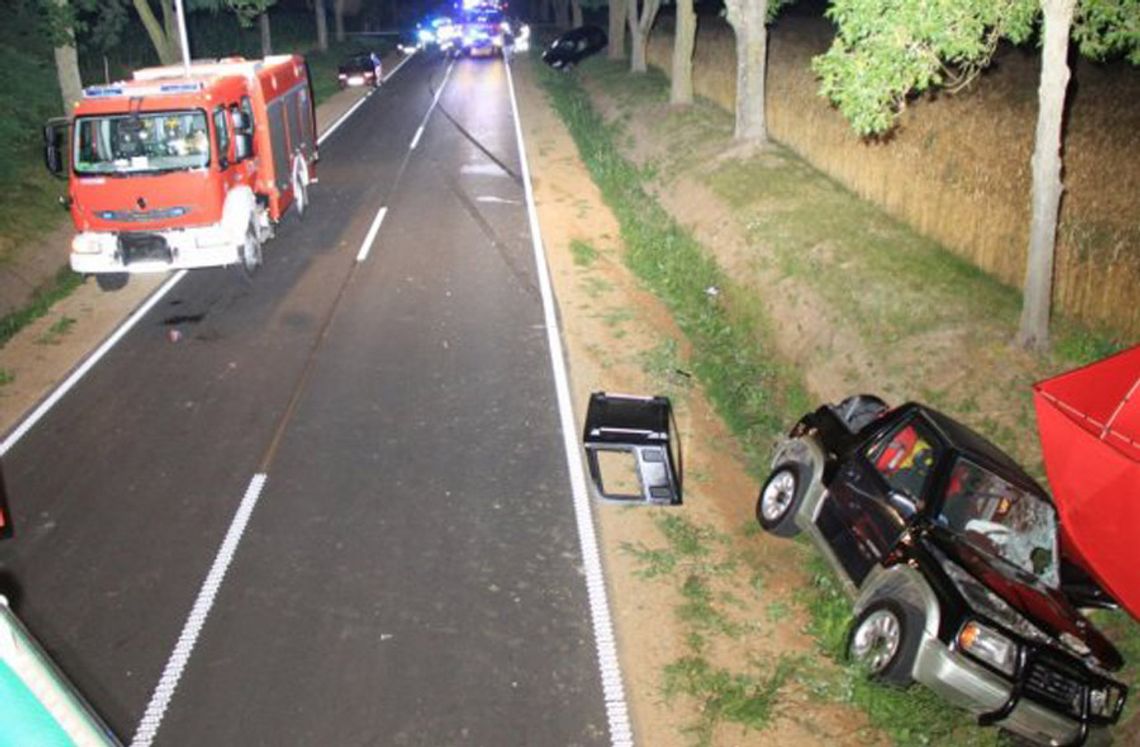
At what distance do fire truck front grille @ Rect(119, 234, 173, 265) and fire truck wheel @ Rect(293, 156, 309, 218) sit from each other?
5183mm

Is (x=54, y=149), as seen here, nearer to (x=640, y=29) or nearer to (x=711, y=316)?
(x=711, y=316)

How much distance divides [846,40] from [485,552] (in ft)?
22.9

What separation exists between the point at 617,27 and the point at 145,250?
3176 centimetres

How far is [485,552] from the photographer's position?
26.6ft

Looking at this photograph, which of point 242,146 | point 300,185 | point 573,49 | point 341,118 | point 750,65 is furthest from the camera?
point 573,49

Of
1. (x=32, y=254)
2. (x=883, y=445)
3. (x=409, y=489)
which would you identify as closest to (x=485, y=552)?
(x=409, y=489)

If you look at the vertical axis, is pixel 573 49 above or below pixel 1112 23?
above

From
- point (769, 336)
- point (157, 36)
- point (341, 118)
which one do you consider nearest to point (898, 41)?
point (769, 336)

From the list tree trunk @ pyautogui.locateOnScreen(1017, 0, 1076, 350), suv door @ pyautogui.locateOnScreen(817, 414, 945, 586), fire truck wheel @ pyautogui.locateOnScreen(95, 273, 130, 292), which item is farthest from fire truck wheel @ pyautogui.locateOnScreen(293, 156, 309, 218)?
suv door @ pyautogui.locateOnScreen(817, 414, 945, 586)

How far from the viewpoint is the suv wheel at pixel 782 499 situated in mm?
8219

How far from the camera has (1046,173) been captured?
9508 mm

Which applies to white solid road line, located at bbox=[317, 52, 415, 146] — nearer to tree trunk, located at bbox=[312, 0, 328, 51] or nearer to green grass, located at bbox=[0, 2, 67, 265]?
green grass, located at bbox=[0, 2, 67, 265]

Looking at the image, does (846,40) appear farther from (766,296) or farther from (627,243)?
(627,243)

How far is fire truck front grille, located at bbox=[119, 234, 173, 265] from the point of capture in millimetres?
13367
